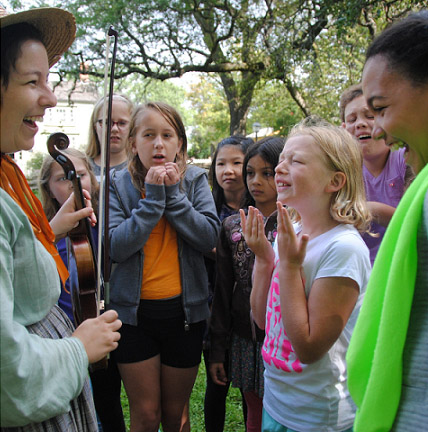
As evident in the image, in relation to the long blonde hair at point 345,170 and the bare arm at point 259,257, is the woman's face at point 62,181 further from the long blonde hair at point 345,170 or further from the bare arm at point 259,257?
the long blonde hair at point 345,170

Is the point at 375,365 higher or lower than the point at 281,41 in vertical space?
lower

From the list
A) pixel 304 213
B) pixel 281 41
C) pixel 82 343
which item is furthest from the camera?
pixel 281 41

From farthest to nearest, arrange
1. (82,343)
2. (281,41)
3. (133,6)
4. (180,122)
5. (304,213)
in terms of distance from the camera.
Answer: (133,6) < (281,41) < (180,122) < (304,213) < (82,343)

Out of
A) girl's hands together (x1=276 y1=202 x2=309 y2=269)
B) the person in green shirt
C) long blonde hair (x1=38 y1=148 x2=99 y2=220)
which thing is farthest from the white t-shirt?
long blonde hair (x1=38 y1=148 x2=99 y2=220)

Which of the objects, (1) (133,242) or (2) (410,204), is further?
(1) (133,242)

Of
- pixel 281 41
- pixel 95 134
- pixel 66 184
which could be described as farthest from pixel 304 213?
pixel 281 41

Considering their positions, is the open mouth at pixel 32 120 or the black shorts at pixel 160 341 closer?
the open mouth at pixel 32 120

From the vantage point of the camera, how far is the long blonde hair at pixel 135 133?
8.48ft

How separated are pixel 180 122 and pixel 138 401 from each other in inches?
66.0

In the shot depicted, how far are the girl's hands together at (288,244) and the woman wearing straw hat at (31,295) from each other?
0.68 m

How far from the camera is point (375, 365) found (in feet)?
3.35

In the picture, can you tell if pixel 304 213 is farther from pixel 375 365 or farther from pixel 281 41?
pixel 281 41

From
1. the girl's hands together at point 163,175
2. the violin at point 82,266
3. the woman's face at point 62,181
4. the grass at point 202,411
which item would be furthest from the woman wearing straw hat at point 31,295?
the grass at point 202,411

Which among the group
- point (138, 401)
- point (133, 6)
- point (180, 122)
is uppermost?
point (133, 6)
